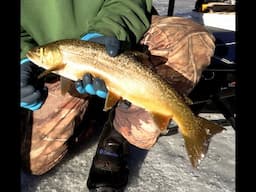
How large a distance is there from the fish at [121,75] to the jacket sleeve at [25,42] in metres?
0.19

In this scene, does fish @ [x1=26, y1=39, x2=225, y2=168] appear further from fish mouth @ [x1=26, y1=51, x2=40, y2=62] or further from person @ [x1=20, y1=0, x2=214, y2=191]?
person @ [x1=20, y1=0, x2=214, y2=191]

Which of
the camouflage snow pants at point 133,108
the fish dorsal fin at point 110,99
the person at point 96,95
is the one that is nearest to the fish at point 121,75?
the fish dorsal fin at point 110,99

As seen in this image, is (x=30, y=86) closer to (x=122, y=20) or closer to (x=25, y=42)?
(x=25, y=42)

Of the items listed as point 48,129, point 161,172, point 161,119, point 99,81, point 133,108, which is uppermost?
point 99,81

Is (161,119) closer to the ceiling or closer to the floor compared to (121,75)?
closer to the floor

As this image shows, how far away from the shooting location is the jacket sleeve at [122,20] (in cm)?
216

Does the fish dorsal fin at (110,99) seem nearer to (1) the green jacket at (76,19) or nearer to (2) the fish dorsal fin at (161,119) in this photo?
(2) the fish dorsal fin at (161,119)

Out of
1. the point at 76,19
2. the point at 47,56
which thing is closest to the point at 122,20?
the point at 76,19

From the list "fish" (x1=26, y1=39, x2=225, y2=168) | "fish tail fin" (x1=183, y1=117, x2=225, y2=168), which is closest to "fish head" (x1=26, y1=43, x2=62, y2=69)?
"fish" (x1=26, y1=39, x2=225, y2=168)

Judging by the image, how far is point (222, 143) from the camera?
2.76m

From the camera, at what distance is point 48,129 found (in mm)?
2373

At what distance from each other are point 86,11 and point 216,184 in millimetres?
1000

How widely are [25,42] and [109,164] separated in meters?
0.68
